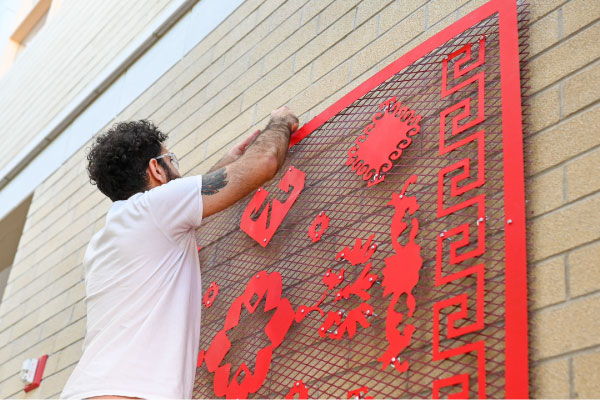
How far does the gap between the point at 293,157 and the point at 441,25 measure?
0.64 metres

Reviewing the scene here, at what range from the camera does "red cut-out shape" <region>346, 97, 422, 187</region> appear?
1.95m

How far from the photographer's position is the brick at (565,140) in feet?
4.98

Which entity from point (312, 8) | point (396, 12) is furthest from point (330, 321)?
point (312, 8)

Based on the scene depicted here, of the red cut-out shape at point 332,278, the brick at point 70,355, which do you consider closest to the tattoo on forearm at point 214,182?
the red cut-out shape at point 332,278

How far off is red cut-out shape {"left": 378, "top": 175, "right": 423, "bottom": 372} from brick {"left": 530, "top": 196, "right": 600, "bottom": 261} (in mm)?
296

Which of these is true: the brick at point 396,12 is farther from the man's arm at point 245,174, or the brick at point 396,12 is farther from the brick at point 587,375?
Answer: the brick at point 587,375

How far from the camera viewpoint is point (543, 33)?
1733 millimetres

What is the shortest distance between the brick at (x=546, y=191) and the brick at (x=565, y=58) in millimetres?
239

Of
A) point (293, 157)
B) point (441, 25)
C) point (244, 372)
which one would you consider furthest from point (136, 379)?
point (441, 25)

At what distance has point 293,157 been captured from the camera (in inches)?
93.0

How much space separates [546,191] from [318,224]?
2.45 ft

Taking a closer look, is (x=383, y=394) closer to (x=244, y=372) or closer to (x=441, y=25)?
(x=244, y=372)

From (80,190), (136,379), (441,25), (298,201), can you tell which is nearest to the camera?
(136,379)

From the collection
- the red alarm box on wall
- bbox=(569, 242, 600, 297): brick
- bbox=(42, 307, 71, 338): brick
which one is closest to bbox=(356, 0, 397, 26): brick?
bbox=(569, 242, 600, 297): brick
